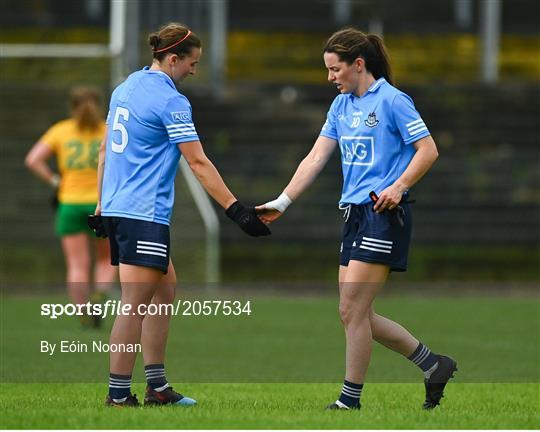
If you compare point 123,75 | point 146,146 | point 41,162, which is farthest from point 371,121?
point 123,75

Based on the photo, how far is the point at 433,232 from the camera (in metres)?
20.2

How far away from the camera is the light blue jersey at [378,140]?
748 centimetres

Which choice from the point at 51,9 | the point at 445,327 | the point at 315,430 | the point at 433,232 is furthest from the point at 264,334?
the point at 51,9

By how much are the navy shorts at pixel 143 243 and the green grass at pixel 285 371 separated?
73 cm

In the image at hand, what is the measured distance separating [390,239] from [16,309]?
8114mm

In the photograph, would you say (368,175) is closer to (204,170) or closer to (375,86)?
(375,86)

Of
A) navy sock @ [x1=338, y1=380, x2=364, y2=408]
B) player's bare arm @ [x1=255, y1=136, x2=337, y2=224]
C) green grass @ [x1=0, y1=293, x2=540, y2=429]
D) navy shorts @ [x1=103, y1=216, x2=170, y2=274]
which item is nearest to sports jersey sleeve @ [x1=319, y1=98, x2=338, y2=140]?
player's bare arm @ [x1=255, y1=136, x2=337, y2=224]

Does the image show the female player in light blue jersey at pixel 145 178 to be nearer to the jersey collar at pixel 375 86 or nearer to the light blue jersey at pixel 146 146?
the light blue jersey at pixel 146 146

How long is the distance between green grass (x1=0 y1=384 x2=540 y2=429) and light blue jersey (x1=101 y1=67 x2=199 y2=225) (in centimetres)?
100

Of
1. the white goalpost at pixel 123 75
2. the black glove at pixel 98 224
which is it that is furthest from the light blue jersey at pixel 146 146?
the white goalpost at pixel 123 75

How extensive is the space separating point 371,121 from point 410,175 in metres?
0.35

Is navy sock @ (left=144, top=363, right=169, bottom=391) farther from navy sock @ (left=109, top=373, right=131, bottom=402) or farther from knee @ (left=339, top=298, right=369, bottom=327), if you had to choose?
knee @ (left=339, top=298, right=369, bottom=327)

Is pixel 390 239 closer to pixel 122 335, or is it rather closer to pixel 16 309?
pixel 122 335

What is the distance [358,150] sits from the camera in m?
7.56
